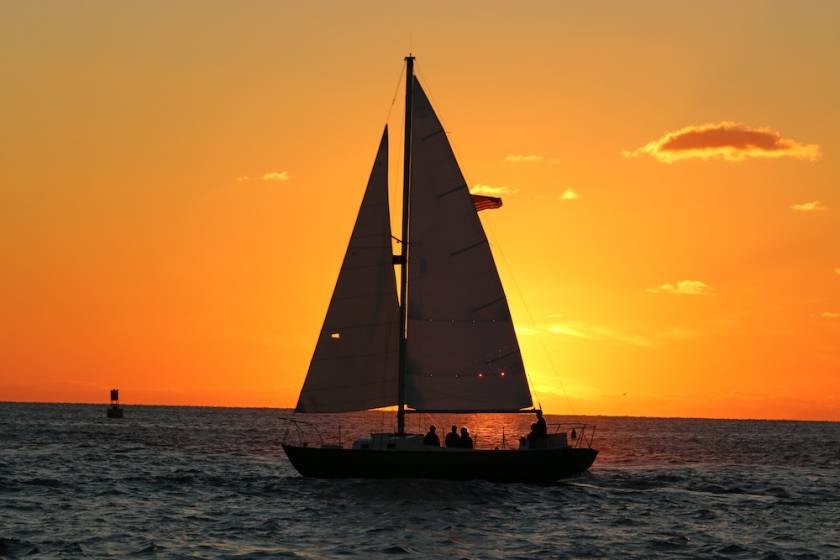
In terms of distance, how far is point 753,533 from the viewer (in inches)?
1379

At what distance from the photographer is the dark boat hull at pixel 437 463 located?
40.2 metres

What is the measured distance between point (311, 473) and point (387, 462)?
3679 mm

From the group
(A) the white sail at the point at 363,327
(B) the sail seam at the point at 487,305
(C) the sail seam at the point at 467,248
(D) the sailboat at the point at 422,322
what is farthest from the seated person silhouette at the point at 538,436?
(C) the sail seam at the point at 467,248

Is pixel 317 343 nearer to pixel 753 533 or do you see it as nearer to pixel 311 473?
pixel 311 473

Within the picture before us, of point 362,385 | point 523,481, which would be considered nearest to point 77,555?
point 362,385

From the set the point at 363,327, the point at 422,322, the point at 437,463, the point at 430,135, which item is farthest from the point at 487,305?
the point at 430,135

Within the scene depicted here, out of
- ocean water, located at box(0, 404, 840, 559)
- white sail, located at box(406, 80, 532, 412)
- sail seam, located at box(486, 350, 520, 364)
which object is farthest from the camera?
sail seam, located at box(486, 350, 520, 364)

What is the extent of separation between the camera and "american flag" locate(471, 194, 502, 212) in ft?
144

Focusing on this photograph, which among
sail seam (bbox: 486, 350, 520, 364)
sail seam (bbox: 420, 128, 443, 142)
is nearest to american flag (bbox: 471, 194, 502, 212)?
sail seam (bbox: 420, 128, 443, 142)

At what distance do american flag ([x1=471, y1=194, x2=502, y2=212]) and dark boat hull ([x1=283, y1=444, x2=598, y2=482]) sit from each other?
1006 centimetres

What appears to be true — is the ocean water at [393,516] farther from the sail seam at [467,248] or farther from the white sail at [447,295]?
the sail seam at [467,248]

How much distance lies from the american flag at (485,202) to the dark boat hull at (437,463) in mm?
10059

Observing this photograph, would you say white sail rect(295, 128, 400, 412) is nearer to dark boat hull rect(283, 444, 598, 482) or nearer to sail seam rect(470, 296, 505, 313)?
dark boat hull rect(283, 444, 598, 482)

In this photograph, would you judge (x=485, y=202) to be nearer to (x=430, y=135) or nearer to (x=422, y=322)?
(x=430, y=135)
